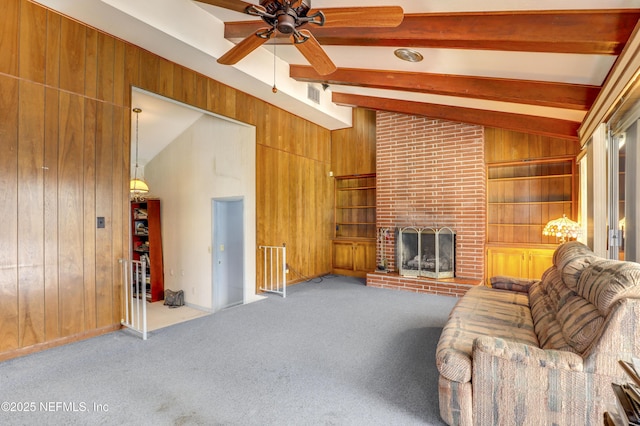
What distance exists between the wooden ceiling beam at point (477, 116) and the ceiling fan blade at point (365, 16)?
128 inches

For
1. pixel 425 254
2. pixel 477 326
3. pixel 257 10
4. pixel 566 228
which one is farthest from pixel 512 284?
pixel 257 10

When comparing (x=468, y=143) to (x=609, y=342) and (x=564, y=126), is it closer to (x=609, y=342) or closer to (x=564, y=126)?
(x=564, y=126)

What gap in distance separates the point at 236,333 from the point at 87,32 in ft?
11.5

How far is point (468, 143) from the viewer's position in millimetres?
5496

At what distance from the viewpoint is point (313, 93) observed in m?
5.73

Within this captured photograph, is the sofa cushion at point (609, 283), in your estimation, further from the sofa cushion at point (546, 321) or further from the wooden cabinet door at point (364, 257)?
the wooden cabinet door at point (364, 257)

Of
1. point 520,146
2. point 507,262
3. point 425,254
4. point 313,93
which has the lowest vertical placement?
point 507,262

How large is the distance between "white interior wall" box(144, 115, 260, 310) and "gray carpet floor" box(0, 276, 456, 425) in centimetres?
162

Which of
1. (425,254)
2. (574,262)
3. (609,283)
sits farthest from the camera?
(425,254)

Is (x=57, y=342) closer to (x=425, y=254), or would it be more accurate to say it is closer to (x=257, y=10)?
(x=257, y=10)

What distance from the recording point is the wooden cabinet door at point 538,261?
5.12 metres

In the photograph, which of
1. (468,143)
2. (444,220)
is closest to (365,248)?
(444,220)

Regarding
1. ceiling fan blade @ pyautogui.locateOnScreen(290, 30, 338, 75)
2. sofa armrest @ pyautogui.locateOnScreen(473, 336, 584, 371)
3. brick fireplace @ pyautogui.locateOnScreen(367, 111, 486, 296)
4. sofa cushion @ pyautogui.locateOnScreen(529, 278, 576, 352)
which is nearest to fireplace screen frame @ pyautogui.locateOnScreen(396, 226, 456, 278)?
brick fireplace @ pyautogui.locateOnScreen(367, 111, 486, 296)

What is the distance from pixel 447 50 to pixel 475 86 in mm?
771
